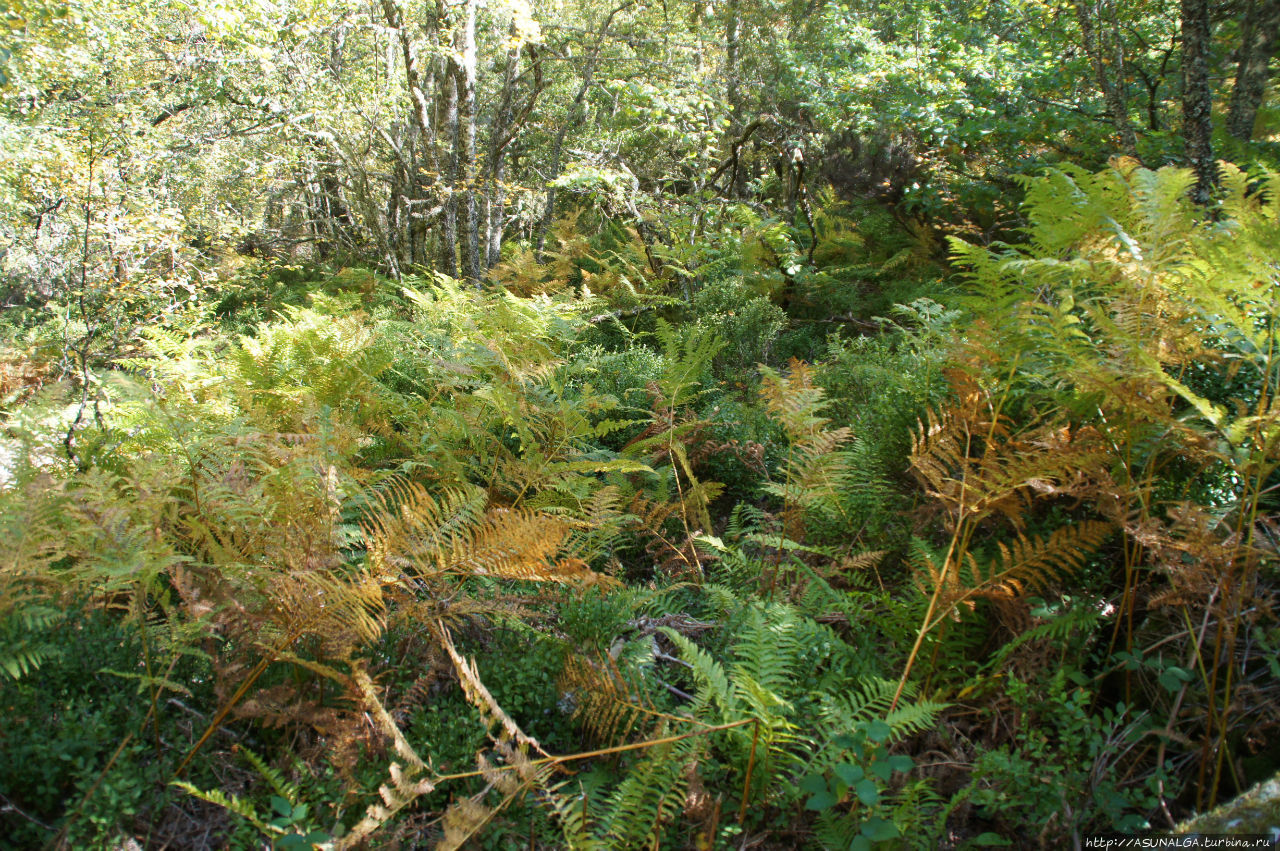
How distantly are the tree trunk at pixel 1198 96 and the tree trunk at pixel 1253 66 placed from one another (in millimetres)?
863

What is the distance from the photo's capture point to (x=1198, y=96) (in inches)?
169

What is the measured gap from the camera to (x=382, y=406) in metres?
4.21

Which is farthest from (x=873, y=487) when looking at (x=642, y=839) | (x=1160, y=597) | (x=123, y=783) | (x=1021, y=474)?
(x=123, y=783)

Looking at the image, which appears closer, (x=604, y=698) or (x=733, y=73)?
(x=604, y=698)

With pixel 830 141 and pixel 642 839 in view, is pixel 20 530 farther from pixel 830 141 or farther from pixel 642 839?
pixel 830 141

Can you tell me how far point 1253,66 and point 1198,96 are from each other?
1.15 meters

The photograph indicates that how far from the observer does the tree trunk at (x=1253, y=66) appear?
476cm

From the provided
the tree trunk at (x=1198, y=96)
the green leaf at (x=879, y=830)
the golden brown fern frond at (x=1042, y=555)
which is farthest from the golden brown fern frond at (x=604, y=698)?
the tree trunk at (x=1198, y=96)

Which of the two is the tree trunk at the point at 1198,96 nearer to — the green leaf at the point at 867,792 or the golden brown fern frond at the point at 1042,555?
the golden brown fern frond at the point at 1042,555

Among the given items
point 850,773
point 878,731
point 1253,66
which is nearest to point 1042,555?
point 878,731

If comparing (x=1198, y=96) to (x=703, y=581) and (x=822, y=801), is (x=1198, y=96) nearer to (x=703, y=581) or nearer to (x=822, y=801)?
(x=703, y=581)

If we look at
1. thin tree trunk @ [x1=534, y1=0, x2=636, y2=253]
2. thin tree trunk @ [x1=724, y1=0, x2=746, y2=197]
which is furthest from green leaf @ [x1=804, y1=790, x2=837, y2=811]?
thin tree trunk @ [x1=724, y1=0, x2=746, y2=197]

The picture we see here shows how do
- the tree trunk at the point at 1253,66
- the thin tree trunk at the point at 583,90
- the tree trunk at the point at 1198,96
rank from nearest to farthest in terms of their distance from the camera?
the tree trunk at the point at 1198,96, the tree trunk at the point at 1253,66, the thin tree trunk at the point at 583,90

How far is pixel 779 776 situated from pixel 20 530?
202 cm
